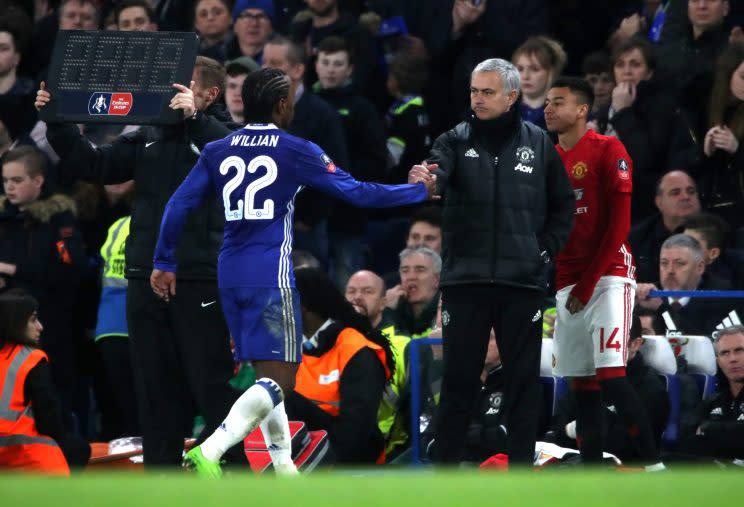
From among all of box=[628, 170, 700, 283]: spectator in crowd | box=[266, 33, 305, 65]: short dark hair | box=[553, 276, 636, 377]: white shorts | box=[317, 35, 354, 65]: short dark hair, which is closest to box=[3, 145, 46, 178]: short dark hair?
box=[266, 33, 305, 65]: short dark hair

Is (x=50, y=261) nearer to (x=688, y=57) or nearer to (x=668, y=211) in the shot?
(x=668, y=211)

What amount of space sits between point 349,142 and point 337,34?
4.16 ft

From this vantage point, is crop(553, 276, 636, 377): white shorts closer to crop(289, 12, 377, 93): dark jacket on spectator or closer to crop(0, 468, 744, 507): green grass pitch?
crop(0, 468, 744, 507): green grass pitch

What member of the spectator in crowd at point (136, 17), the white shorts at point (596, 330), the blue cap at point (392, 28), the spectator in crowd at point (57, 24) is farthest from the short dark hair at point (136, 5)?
the white shorts at point (596, 330)

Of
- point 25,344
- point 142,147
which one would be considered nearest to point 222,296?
point 142,147

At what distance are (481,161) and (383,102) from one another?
5.53 metres

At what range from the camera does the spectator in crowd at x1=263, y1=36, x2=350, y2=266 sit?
40.6ft

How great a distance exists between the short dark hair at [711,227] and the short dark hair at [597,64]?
185cm

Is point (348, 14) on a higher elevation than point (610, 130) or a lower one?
higher

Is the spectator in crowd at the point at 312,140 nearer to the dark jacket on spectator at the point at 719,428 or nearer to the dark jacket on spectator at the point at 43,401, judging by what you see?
the dark jacket on spectator at the point at 43,401

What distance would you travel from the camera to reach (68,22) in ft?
45.9

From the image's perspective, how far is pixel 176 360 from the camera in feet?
28.9

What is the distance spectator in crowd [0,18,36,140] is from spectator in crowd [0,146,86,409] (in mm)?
1458

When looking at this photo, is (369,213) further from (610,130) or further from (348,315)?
(348,315)
